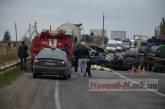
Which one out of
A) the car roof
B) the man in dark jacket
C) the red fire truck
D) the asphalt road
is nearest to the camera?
the asphalt road

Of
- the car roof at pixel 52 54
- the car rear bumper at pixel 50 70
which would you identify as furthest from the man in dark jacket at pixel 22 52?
the car rear bumper at pixel 50 70

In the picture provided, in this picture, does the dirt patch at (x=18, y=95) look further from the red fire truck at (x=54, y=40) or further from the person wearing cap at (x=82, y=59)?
the red fire truck at (x=54, y=40)

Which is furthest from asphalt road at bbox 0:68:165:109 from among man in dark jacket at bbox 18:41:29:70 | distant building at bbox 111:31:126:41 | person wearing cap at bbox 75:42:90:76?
distant building at bbox 111:31:126:41

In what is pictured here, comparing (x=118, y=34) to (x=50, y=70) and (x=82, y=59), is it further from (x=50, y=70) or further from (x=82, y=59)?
(x=50, y=70)

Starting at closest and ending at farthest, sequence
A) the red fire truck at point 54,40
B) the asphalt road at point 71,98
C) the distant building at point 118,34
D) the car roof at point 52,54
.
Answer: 1. the asphalt road at point 71,98
2. the car roof at point 52,54
3. the red fire truck at point 54,40
4. the distant building at point 118,34

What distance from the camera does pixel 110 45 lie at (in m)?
97.3

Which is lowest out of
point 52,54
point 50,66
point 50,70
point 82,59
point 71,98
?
point 71,98

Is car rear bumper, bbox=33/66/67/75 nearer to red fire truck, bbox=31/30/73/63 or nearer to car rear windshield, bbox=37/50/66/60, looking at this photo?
car rear windshield, bbox=37/50/66/60

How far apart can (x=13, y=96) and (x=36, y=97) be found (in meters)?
0.74

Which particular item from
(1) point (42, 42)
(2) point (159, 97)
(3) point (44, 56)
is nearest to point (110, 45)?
(1) point (42, 42)

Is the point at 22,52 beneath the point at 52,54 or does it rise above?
beneath

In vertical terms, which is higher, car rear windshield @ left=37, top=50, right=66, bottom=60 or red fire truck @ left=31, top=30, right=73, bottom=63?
red fire truck @ left=31, top=30, right=73, bottom=63

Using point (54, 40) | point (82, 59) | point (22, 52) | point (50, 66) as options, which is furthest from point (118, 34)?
point (50, 66)

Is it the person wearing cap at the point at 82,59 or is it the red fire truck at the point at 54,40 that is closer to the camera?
the person wearing cap at the point at 82,59
